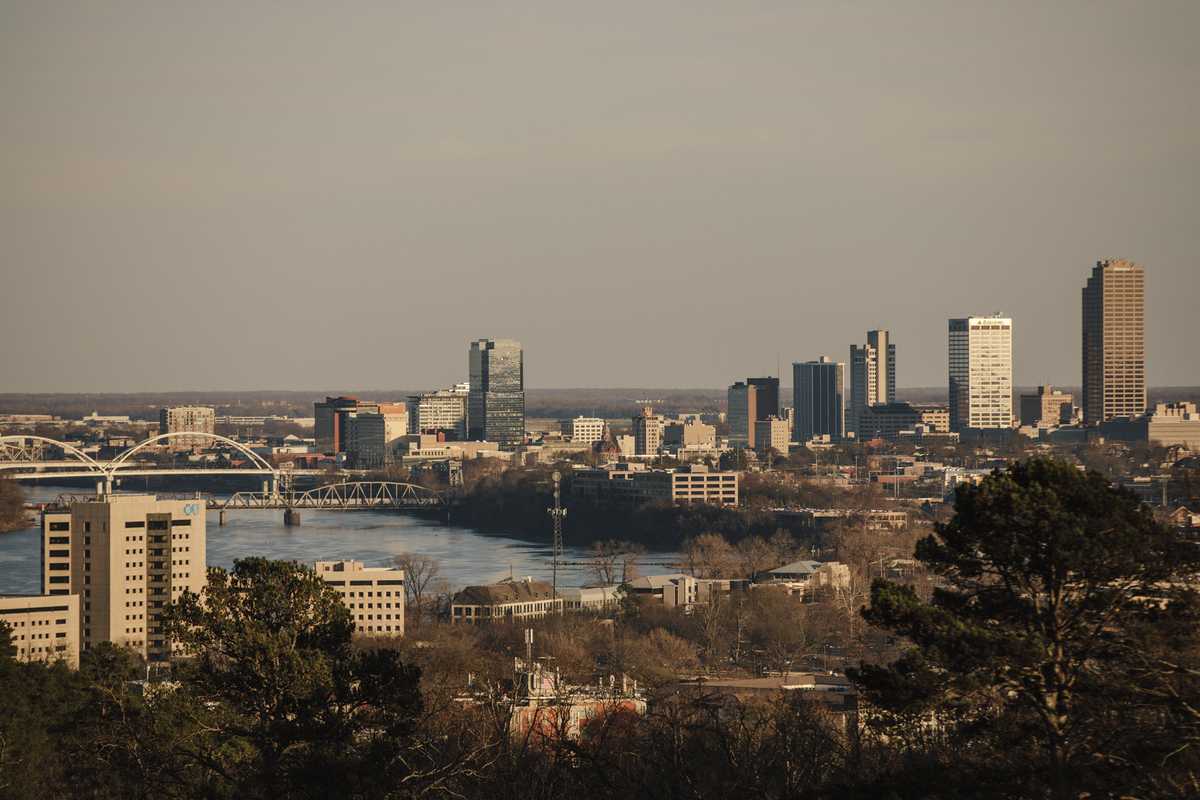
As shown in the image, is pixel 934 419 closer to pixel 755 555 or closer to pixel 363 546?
pixel 363 546

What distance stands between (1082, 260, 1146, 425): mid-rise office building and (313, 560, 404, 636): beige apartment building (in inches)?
2925

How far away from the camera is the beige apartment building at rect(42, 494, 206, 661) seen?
2833 centimetres

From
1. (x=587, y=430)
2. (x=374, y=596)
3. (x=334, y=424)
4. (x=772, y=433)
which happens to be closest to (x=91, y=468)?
(x=334, y=424)

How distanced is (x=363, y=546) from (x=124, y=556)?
20.3 metres

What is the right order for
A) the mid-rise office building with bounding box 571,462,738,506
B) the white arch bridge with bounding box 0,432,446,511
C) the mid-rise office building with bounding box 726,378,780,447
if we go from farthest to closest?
the mid-rise office building with bounding box 726,378,780,447, the white arch bridge with bounding box 0,432,446,511, the mid-rise office building with bounding box 571,462,738,506

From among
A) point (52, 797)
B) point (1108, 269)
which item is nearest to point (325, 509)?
point (1108, 269)

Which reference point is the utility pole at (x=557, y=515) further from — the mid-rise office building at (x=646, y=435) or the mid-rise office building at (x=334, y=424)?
the mid-rise office building at (x=334, y=424)

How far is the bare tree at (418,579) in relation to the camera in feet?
108

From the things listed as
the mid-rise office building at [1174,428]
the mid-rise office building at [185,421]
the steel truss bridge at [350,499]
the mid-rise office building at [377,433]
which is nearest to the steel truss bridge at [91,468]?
the steel truss bridge at [350,499]

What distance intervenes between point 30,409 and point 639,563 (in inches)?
4339

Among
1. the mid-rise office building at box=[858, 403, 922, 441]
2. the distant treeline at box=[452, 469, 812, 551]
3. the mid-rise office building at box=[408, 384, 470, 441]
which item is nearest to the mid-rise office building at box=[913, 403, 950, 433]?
the mid-rise office building at box=[858, 403, 922, 441]

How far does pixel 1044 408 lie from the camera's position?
110 metres

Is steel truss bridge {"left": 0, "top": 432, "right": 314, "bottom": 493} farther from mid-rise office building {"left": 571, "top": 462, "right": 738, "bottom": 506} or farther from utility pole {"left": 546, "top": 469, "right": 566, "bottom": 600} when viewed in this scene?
mid-rise office building {"left": 571, "top": 462, "right": 738, "bottom": 506}

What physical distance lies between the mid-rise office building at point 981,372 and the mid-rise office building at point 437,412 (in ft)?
95.2
